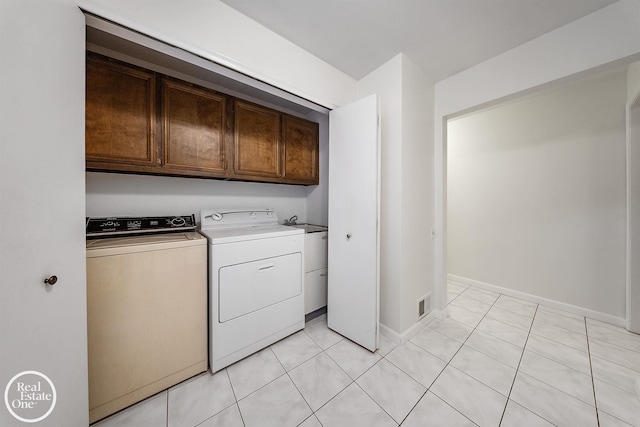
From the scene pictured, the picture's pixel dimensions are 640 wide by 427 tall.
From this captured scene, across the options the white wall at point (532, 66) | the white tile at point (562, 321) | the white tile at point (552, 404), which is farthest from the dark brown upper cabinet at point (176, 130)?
the white tile at point (562, 321)

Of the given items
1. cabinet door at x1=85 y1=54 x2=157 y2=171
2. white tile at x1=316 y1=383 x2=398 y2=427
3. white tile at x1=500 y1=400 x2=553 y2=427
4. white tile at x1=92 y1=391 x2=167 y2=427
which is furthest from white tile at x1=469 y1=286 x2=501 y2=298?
cabinet door at x1=85 y1=54 x2=157 y2=171

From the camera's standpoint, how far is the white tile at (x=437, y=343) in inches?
66.8

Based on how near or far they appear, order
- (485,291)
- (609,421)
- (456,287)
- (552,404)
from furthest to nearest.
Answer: (456,287) < (485,291) < (552,404) < (609,421)

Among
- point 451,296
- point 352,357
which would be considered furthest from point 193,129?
point 451,296

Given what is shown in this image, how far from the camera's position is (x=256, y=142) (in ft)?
6.64

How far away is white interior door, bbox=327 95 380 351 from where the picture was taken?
5.55 feet

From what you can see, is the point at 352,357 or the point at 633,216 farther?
the point at 633,216

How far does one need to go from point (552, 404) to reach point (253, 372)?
1.90 meters

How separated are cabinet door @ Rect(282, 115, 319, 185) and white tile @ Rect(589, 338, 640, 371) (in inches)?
114

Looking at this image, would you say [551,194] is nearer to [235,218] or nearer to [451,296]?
[451,296]

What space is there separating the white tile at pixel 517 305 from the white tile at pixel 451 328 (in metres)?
0.77

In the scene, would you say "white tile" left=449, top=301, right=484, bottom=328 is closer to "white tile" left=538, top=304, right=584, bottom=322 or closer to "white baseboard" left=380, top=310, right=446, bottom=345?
"white baseboard" left=380, top=310, right=446, bottom=345

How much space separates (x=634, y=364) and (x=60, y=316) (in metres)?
3.53

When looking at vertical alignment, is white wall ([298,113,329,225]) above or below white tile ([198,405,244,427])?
above
